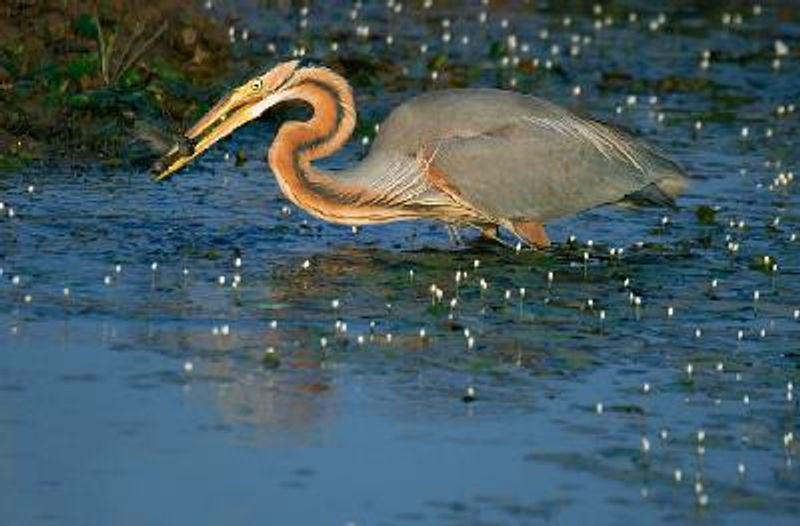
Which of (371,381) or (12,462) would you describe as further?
(371,381)

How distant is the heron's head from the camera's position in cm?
1326

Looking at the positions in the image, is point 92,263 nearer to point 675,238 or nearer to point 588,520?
point 675,238

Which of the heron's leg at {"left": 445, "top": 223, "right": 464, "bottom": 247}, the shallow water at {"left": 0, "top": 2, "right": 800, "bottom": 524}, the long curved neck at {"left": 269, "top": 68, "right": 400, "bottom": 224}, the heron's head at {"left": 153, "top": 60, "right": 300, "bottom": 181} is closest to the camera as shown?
the shallow water at {"left": 0, "top": 2, "right": 800, "bottom": 524}

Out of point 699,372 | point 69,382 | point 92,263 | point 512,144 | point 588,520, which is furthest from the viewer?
point 512,144

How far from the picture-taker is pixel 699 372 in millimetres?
10375

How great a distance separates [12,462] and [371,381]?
185cm

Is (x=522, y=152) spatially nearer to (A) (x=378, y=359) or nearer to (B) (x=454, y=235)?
(B) (x=454, y=235)

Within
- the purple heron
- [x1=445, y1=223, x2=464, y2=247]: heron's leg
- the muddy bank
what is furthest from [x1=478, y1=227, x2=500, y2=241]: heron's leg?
the muddy bank

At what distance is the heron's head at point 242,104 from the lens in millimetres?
13258

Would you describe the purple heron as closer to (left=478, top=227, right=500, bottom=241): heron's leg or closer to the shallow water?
(left=478, top=227, right=500, bottom=241): heron's leg

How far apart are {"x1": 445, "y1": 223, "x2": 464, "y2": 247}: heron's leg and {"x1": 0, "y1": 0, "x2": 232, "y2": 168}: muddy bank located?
2192mm

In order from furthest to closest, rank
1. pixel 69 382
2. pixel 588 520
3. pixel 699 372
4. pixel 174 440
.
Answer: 1. pixel 699 372
2. pixel 69 382
3. pixel 174 440
4. pixel 588 520

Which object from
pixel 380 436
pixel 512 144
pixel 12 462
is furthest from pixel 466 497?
pixel 512 144

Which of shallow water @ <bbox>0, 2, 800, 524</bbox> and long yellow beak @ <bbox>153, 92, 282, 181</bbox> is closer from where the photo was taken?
shallow water @ <bbox>0, 2, 800, 524</bbox>
